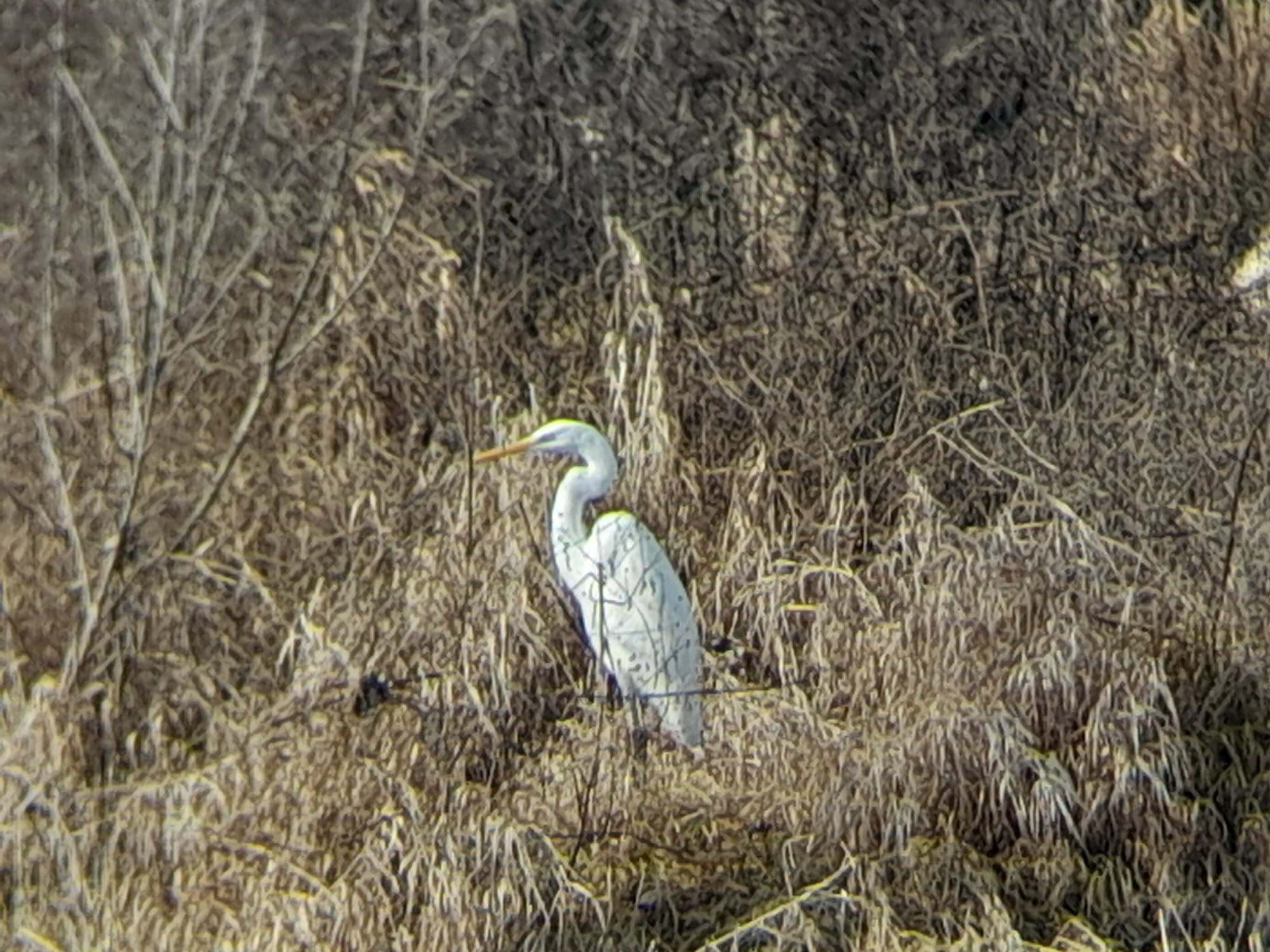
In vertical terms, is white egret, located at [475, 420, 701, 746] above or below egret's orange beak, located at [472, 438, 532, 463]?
below

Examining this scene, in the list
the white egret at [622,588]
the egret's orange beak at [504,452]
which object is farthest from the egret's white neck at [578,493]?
the egret's orange beak at [504,452]

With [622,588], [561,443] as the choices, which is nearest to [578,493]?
[561,443]

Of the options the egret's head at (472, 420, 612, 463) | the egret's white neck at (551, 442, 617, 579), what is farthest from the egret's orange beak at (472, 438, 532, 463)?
the egret's white neck at (551, 442, 617, 579)

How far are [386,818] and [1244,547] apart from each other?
75.1 inches

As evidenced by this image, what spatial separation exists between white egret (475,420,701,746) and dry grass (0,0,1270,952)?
0.09 metres

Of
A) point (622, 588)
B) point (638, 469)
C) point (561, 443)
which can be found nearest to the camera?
point (622, 588)

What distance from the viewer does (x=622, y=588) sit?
4.93 meters

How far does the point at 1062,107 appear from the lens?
657 cm

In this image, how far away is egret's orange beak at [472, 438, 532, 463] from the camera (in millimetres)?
5148

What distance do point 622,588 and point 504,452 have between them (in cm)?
43

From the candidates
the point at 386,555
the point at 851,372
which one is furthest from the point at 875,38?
the point at 386,555

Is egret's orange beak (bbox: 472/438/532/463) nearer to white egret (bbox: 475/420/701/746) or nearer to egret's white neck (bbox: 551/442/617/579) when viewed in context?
white egret (bbox: 475/420/701/746)

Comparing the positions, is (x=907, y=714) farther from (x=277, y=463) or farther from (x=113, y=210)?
(x=113, y=210)

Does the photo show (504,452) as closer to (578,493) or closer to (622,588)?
(578,493)
